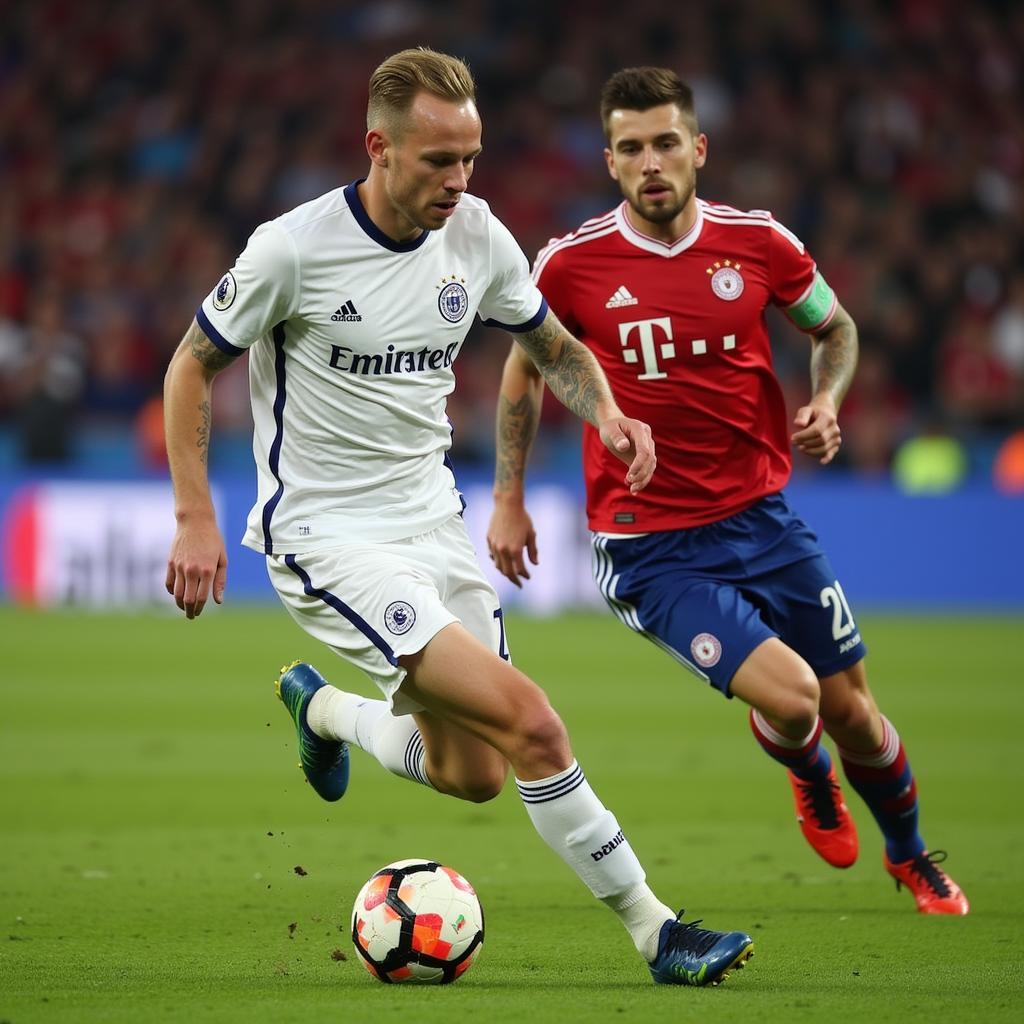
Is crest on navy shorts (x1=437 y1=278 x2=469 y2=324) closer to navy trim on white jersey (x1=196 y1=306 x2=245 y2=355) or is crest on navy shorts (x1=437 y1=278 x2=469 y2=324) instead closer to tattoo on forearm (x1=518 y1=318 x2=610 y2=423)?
tattoo on forearm (x1=518 y1=318 x2=610 y2=423)

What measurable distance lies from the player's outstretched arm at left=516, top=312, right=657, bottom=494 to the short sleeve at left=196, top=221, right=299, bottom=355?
0.89 meters

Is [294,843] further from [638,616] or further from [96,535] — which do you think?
[96,535]

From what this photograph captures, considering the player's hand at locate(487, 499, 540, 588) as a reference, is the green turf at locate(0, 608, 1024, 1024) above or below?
below

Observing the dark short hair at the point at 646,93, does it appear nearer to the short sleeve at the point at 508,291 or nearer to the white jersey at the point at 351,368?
the short sleeve at the point at 508,291

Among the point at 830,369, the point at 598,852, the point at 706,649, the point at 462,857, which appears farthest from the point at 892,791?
the point at 598,852

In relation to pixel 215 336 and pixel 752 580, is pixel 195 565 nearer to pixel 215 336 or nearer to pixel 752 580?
pixel 215 336

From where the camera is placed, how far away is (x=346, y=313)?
5.12 meters

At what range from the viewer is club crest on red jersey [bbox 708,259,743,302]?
6.32 meters

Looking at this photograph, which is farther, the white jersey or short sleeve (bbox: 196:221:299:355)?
the white jersey

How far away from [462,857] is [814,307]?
2.51m

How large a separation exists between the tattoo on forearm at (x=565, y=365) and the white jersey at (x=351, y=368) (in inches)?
12.5

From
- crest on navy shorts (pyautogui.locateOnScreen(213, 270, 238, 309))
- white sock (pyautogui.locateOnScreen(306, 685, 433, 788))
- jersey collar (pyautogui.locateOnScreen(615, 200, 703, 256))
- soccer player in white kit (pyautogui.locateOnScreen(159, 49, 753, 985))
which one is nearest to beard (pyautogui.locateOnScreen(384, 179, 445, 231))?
soccer player in white kit (pyautogui.locateOnScreen(159, 49, 753, 985))

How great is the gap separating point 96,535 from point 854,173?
9391 mm

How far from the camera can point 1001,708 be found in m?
11.6
